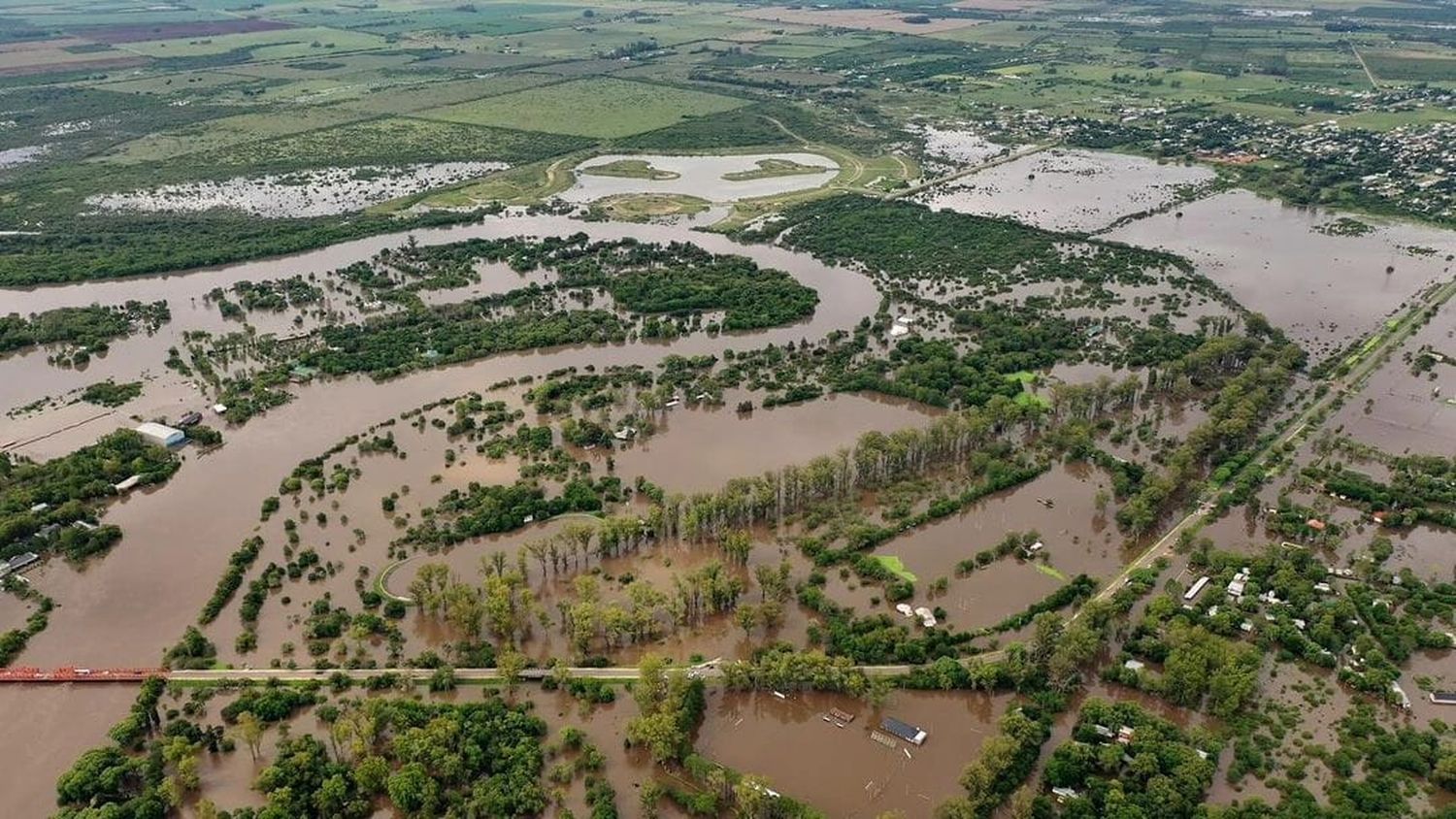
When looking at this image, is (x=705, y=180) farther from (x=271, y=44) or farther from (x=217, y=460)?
(x=271, y=44)

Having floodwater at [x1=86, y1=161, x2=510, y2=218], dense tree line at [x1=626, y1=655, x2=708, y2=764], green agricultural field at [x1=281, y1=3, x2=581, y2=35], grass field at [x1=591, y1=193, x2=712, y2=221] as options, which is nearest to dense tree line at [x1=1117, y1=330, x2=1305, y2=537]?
dense tree line at [x1=626, y1=655, x2=708, y2=764]

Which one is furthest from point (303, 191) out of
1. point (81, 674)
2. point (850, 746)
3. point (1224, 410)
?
point (1224, 410)

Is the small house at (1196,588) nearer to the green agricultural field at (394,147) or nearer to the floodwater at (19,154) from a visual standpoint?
the green agricultural field at (394,147)

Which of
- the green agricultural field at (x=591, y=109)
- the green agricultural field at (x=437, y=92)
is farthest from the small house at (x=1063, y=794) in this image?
the green agricultural field at (x=437, y=92)

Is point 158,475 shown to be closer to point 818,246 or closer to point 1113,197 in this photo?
point 818,246

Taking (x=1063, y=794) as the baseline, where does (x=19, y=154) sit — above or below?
above

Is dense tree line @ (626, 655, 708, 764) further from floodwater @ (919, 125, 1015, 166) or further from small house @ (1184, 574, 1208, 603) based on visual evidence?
floodwater @ (919, 125, 1015, 166)

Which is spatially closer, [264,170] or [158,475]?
[158,475]

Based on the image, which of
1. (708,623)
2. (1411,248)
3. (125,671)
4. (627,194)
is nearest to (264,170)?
(627,194)
